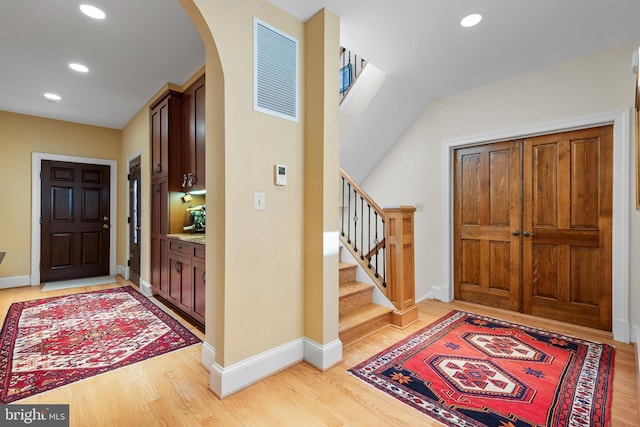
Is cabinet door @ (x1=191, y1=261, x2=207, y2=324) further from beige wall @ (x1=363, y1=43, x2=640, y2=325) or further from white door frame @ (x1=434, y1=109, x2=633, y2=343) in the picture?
white door frame @ (x1=434, y1=109, x2=633, y2=343)

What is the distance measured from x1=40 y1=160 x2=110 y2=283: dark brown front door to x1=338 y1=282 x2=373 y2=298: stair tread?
479 cm

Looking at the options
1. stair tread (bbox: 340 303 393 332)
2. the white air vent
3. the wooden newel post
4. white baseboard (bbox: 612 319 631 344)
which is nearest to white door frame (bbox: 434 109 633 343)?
white baseboard (bbox: 612 319 631 344)

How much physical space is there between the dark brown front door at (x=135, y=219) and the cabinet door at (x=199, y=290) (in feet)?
7.20

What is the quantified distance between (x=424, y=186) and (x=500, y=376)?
2518 mm

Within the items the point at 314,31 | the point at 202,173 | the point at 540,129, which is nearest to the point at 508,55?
the point at 540,129

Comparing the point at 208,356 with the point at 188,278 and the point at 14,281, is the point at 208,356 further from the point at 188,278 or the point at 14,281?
the point at 14,281

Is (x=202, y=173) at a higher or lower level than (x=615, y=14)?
lower

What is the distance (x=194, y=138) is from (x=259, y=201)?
74.0 inches

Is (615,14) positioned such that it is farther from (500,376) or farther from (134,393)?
(134,393)

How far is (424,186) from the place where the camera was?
4.16m

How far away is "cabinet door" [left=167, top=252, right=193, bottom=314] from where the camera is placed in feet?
10.3

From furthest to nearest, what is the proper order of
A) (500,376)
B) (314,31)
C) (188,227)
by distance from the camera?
(188,227), (314,31), (500,376)

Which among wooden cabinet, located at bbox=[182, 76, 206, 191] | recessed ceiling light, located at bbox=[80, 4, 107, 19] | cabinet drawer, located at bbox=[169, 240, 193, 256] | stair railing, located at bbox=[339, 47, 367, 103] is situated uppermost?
stair railing, located at bbox=[339, 47, 367, 103]

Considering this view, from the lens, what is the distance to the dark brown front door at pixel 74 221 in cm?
501
